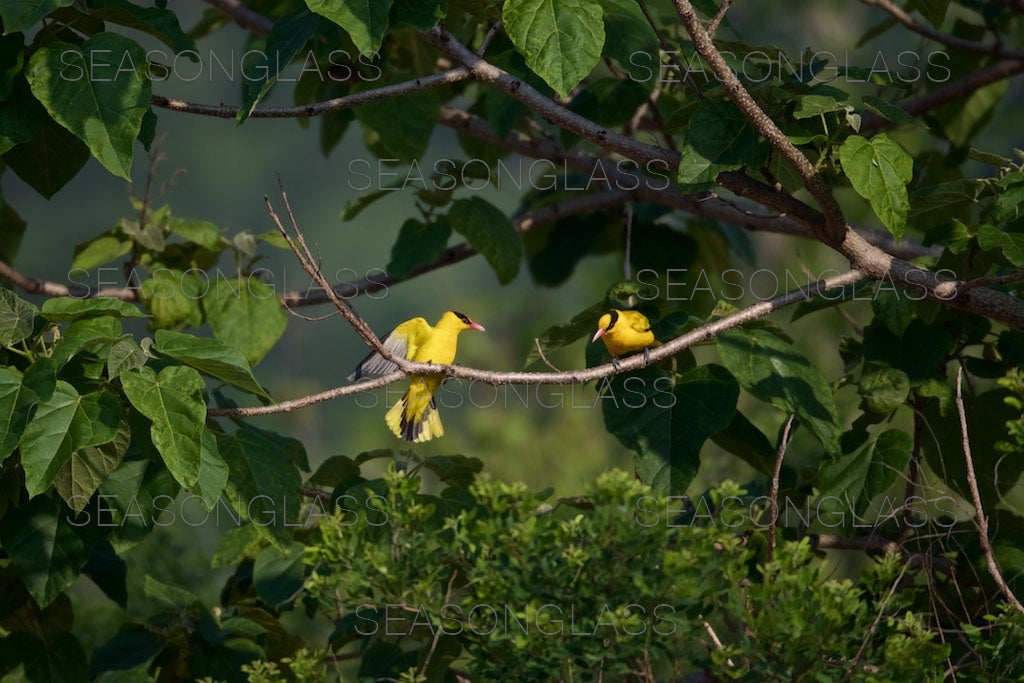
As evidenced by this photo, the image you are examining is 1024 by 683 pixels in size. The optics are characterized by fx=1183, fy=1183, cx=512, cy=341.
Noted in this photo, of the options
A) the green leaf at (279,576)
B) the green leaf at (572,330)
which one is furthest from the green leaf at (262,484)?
the green leaf at (572,330)

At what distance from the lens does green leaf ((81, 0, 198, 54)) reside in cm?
207

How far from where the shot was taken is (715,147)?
6.66ft

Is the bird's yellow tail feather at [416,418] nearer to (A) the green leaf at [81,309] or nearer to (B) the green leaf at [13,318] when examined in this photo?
(A) the green leaf at [81,309]

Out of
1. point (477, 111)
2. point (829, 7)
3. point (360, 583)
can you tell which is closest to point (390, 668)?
point (360, 583)

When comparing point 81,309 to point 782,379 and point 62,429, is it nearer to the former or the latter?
point 62,429

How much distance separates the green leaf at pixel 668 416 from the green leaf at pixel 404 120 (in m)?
0.95

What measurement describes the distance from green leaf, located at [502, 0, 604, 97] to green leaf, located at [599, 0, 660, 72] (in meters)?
0.49

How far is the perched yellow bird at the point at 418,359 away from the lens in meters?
2.36

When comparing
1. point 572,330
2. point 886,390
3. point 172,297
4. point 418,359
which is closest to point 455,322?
point 418,359

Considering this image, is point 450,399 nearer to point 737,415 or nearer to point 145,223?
point 737,415

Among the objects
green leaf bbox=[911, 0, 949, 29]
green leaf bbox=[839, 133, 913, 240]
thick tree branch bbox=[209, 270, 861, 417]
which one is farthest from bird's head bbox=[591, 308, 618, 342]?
green leaf bbox=[911, 0, 949, 29]

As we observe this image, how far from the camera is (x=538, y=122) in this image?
3240mm

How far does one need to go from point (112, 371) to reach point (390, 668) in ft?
2.48

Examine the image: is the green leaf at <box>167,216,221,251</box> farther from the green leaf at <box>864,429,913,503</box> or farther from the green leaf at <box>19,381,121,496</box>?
the green leaf at <box>864,429,913,503</box>
